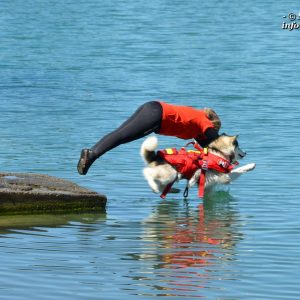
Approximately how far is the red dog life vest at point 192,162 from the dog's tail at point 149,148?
0.11 metres

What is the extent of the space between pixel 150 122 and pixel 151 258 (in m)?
2.41

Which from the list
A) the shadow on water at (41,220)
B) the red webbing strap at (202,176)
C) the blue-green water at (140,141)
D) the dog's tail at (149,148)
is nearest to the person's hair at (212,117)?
the red webbing strap at (202,176)

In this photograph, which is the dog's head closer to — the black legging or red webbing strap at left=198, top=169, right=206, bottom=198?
red webbing strap at left=198, top=169, right=206, bottom=198

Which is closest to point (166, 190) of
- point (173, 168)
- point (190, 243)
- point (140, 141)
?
point (173, 168)

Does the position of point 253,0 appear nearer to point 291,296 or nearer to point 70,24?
point 70,24

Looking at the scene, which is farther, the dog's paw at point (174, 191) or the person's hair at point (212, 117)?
the dog's paw at point (174, 191)

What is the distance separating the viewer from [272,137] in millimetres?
14727

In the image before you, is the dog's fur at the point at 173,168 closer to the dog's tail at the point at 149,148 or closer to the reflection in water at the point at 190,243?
the dog's tail at the point at 149,148

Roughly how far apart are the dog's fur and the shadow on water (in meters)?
0.74

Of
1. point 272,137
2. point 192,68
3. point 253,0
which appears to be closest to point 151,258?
point 272,137

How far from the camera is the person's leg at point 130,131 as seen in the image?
10609mm

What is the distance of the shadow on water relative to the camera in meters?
9.47

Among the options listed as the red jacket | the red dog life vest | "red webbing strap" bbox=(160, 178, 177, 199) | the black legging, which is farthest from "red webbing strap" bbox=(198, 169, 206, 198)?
Answer: the black legging

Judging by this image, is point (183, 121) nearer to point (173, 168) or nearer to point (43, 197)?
point (173, 168)
